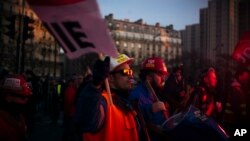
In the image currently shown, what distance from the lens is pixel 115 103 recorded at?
3758 millimetres

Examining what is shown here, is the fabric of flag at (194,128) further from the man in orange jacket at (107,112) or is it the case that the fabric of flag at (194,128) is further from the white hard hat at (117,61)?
the white hard hat at (117,61)

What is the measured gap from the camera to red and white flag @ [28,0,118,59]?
2.89 m

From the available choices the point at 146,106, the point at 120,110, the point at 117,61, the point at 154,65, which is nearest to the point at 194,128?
the point at 120,110

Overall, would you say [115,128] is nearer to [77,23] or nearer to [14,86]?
[77,23]

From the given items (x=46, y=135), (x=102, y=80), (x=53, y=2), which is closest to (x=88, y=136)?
(x=102, y=80)

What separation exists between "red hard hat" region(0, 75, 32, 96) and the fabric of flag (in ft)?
5.57

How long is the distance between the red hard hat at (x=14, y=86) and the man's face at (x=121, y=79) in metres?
0.88

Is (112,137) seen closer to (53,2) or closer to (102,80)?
(102,80)

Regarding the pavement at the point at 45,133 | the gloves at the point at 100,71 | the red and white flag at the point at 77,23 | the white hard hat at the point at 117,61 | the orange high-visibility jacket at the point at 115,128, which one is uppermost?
the red and white flag at the point at 77,23

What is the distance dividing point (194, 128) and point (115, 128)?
0.91m

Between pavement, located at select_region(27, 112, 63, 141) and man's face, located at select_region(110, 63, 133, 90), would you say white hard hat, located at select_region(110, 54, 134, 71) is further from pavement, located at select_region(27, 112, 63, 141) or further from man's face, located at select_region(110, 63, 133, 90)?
pavement, located at select_region(27, 112, 63, 141)

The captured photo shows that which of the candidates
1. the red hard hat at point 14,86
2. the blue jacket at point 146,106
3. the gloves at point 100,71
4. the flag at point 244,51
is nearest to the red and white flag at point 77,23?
the gloves at point 100,71

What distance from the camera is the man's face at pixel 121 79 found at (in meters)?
4.03

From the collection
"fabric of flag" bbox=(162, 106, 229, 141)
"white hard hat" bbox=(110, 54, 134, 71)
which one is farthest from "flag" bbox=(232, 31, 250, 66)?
"fabric of flag" bbox=(162, 106, 229, 141)
